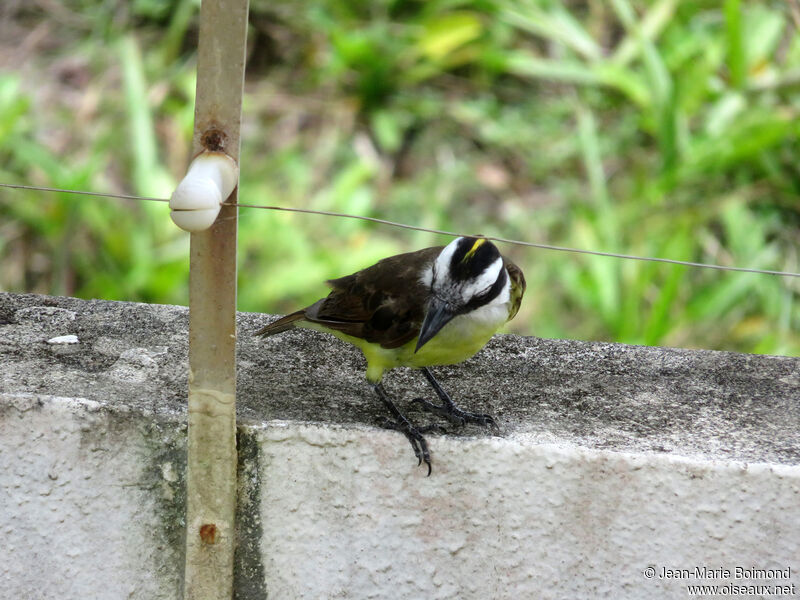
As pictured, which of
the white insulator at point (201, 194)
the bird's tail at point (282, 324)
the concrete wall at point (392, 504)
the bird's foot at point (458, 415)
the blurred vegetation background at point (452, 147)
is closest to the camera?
the white insulator at point (201, 194)

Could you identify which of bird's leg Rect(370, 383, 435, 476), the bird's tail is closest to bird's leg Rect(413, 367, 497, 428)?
bird's leg Rect(370, 383, 435, 476)

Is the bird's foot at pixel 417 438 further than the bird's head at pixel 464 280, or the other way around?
the bird's head at pixel 464 280

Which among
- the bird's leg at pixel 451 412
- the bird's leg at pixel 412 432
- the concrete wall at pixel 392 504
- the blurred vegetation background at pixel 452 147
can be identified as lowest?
the concrete wall at pixel 392 504

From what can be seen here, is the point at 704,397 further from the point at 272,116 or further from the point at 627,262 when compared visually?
the point at 272,116

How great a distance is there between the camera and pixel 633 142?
16.7 ft

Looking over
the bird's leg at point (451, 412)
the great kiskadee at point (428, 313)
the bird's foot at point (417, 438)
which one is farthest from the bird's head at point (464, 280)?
the bird's foot at point (417, 438)

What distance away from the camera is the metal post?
1702 millimetres

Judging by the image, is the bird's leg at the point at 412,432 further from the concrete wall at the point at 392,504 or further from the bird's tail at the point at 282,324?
the bird's tail at the point at 282,324

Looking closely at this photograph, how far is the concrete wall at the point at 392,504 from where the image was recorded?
6.34ft

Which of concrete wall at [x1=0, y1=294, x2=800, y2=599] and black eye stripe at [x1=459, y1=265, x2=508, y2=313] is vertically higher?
black eye stripe at [x1=459, y1=265, x2=508, y2=313]

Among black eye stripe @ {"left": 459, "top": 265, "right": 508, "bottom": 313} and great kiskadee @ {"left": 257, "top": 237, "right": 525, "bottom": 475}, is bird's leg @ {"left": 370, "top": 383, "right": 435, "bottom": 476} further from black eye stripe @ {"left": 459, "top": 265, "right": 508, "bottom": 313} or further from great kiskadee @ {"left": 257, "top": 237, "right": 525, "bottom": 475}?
black eye stripe @ {"left": 459, "top": 265, "right": 508, "bottom": 313}

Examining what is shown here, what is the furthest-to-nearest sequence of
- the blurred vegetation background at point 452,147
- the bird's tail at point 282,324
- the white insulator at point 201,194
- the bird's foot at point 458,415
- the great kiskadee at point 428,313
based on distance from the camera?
the blurred vegetation background at point 452,147, the bird's tail at point 282,324, the great kiskadee at point 428,313, the bird's foot at point 458,415, the white insulator at point 201,194

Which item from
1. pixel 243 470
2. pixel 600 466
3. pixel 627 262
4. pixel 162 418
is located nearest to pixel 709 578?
pixel 600 466

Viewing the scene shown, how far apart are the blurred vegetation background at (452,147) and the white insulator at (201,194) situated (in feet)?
8.21
